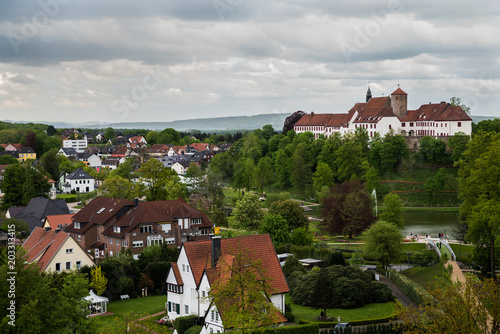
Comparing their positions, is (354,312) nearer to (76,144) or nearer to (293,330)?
(293,330)

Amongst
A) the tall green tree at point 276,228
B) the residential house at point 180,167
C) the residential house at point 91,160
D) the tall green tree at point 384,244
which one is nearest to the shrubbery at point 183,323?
the tall green tree at point 384,244

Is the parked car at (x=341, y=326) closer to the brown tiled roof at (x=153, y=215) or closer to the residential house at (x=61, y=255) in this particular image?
the residential house at (x=61, y=255)

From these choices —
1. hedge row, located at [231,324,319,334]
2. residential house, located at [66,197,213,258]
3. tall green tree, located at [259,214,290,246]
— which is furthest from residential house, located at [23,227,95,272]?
hedge row, located at [231,324,319,334]

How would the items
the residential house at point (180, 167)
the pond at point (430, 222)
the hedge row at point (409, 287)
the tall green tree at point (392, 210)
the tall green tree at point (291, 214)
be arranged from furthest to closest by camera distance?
1. the residential house at point (180, 167)
2. the pond at point (430, 222)
3. the tall green tree at point (392, 210)
4. the tall green tree at point (291, 214)
5. the hedge row at point (409, 287)

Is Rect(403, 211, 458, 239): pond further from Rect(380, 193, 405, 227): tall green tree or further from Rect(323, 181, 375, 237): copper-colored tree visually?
Rect(380, 193, 405, 227): tall green tree

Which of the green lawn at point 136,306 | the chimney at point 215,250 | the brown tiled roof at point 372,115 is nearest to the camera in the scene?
the chimney at point 215,250

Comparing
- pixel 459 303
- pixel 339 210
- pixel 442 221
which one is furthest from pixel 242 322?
pixel 442 221

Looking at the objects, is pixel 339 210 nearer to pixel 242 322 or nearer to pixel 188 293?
pixel 188 293
